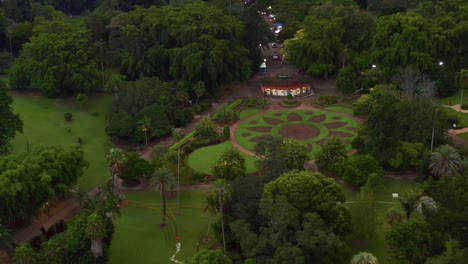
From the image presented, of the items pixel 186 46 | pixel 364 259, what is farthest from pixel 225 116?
pixel 364 259

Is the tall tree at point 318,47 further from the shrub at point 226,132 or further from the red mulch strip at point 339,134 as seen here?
the shrub at point 226,132

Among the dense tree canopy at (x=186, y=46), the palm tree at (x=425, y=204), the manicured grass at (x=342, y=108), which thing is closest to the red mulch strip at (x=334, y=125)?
the manicured grass at (x=342, y=108)

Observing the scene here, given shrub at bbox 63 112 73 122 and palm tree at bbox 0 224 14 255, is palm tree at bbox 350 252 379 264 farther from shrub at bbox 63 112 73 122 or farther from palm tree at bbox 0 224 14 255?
shrub at bbox 63 112 73 122

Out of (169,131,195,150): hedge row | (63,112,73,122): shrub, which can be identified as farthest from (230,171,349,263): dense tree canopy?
(63,112,73,122): shrub

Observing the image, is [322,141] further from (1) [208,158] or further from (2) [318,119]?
(1) [208,158]

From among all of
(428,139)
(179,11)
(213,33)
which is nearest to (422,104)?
(428,139)

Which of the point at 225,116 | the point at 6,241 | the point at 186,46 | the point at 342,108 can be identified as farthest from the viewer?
the point at 186,46

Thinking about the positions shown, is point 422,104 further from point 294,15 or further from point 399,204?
point 294,15
